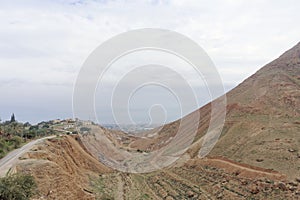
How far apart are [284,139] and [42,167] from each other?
2777cm

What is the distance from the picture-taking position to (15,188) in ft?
46.3

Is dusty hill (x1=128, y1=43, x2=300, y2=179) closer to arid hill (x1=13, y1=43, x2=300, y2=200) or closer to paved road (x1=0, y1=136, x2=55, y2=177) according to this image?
arid hill (x1=13, y1=43, x2=300, y2=200)

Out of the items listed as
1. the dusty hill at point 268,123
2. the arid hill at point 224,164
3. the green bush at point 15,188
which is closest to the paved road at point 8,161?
the arid hill at point 224,164

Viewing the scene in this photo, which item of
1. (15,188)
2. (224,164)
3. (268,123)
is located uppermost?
(268,123)

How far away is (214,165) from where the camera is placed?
4038 centimetres

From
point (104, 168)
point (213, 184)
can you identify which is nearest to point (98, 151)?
point (104, 168)

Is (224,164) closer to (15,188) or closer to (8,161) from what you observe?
(8,161)

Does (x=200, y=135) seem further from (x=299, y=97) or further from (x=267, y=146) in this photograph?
(x=267, y=146)

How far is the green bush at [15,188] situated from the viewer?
1375 centimetres

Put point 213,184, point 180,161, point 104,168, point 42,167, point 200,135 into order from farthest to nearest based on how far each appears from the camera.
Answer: point 200,135, point 180,161, point 104,168, point 213,184, point 42,167

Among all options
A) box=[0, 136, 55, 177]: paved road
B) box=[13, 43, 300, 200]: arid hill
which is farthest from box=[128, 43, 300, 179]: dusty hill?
box=[0, 136, 55, 177]: paved road

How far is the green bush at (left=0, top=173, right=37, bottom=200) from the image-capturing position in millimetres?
13750

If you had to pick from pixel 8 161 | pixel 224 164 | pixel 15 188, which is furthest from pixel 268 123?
pixel 15 188

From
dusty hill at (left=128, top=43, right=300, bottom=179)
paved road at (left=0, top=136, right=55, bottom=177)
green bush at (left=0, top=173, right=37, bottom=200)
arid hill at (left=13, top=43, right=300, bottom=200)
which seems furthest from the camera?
dusty hill at (left=128, top=43, right=300, bottom=179)
